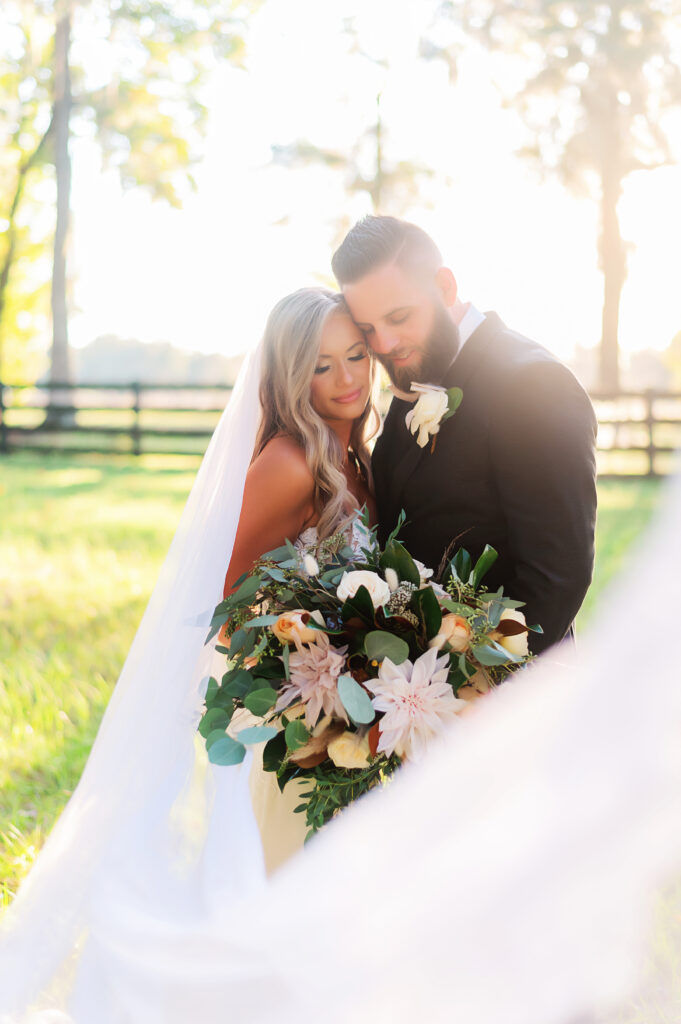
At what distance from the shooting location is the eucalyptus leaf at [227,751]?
2.08 m

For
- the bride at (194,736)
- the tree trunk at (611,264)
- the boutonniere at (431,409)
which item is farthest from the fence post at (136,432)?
the boutonniere at (431,409)

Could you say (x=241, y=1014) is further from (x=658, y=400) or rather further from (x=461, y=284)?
(x=658, y=400)

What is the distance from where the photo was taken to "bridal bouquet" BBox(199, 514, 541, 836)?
201 centimetres

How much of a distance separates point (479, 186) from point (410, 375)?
16975 millimetres

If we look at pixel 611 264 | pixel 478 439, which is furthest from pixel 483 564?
pixel 611 264

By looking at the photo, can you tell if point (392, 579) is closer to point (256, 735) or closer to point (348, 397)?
point (256, 735)

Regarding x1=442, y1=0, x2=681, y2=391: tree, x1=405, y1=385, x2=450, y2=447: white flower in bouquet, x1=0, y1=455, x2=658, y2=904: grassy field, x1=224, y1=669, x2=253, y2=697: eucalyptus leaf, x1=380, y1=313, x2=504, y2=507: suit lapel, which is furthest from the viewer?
x1=442, y1=0, x2=681, y2=391: tree

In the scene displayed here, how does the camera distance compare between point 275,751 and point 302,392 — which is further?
point 302,392

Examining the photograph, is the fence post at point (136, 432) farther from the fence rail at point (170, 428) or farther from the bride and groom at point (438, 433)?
the bride and groom at point (438, 433)

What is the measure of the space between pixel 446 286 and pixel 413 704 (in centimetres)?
153

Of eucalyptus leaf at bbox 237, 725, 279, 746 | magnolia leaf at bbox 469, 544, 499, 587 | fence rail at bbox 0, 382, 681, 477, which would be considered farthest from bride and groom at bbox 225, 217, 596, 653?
fence rail at bbox 0, 382, 681, 477

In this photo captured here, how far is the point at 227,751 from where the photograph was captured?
2.09 metres

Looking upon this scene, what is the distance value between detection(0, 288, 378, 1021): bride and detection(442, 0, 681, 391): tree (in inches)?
688

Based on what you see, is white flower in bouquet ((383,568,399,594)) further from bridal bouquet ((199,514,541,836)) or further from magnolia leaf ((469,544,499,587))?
magnolia leaf ((469,544,499,587))
